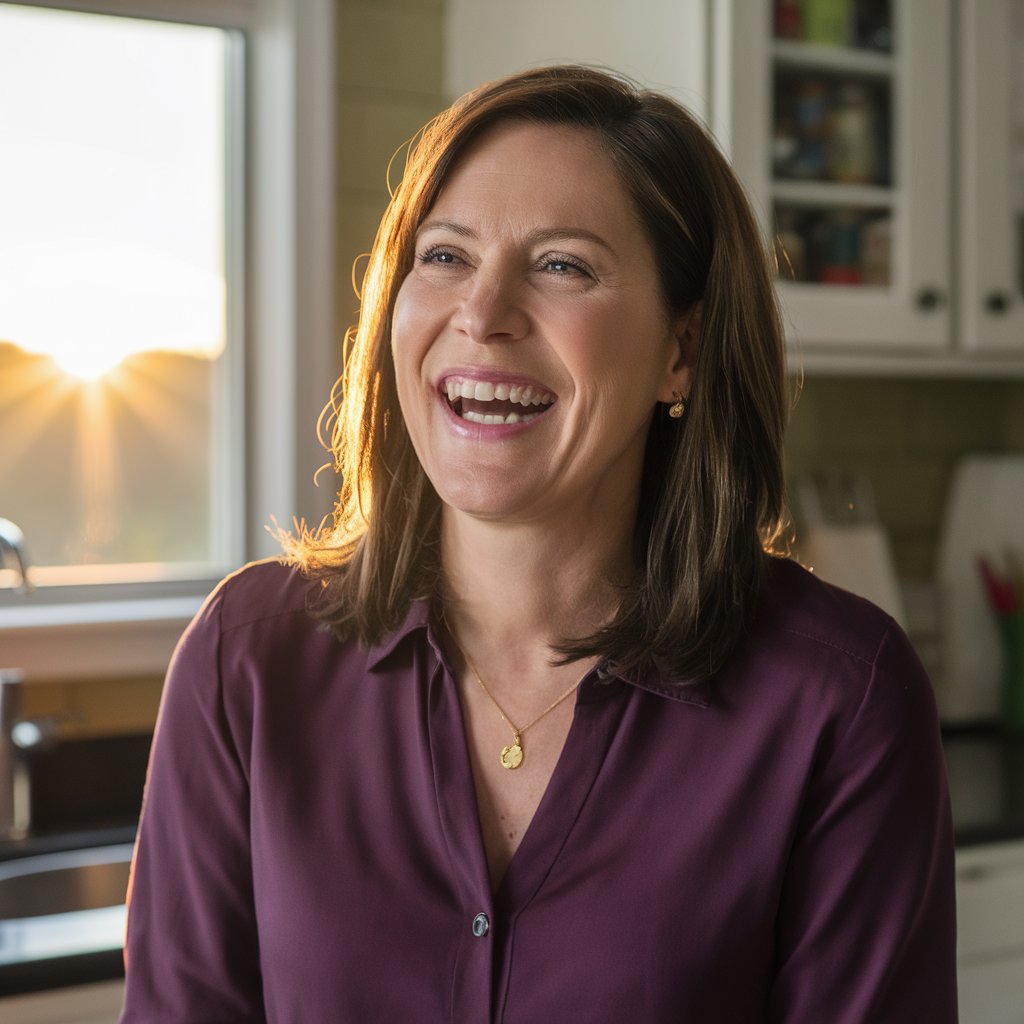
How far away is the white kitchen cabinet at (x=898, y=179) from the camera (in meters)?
2.16

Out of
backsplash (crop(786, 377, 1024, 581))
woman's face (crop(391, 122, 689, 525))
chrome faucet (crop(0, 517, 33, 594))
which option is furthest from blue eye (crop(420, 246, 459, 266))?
backsplash (crop(786, 377, 1024, 581))

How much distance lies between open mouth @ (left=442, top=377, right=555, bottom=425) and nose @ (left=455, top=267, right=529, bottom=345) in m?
0.04

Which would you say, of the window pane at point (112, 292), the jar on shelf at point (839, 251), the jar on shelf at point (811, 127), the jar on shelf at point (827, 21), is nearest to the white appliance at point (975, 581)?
the jar on shelf at point (839, 251)

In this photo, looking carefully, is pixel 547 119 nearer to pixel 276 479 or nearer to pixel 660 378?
pixel 660 378

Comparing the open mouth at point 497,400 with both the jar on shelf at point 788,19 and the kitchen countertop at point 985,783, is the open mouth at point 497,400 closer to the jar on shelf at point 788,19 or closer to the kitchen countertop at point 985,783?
the kitchen countertop at point 985,783

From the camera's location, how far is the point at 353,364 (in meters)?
1.34

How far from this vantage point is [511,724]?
3.93 ft

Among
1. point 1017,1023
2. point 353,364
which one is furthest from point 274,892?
point 1017,1023

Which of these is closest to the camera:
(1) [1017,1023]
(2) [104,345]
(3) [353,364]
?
(3) [353,364]

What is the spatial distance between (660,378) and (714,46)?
1.06 meters

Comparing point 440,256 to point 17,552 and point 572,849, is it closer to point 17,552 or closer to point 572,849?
point 572,849

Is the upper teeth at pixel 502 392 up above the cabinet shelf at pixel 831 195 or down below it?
below

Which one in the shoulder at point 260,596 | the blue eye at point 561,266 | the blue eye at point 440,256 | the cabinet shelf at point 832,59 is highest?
the cabinet shelf at point 832,59

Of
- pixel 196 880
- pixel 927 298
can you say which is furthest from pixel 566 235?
pixel 927 298
